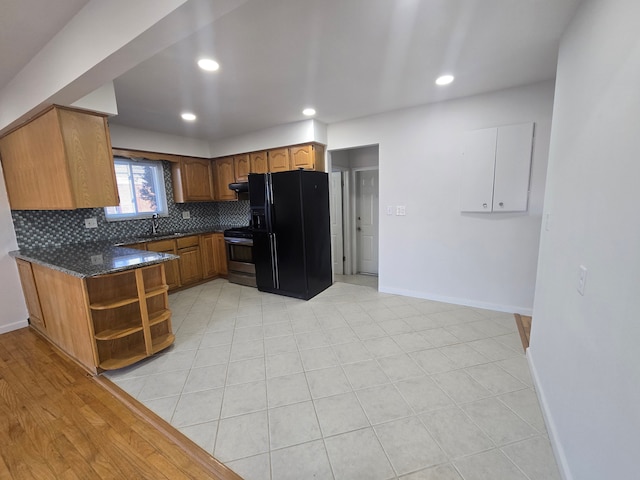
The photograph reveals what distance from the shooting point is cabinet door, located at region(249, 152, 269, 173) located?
4.16 meters

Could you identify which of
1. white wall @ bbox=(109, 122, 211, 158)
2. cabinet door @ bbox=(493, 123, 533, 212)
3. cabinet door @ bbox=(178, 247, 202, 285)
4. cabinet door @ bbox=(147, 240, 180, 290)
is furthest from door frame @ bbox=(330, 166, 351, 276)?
cabinet door @ bbox=(147, 240, 180, 290)

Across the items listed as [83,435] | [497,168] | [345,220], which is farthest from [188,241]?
[497,168]

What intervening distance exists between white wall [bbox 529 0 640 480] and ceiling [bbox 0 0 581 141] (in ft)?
1.54

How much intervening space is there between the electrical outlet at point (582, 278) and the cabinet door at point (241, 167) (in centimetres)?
415

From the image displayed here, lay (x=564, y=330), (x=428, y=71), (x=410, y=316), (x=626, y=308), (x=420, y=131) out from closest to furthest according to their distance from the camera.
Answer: (x=626, y=308), (x=564, y=330), (x=428, y=71), (x=410, y=316), (x=420, y=131)

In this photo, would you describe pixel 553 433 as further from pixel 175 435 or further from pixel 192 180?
pixel 192 180

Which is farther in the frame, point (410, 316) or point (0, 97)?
point (410, 316)

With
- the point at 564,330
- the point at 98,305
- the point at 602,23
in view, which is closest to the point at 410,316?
the point at 564,330

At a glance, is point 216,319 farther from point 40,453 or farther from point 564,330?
point 564,330

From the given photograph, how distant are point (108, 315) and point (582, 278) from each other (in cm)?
326

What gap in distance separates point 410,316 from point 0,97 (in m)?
4.61

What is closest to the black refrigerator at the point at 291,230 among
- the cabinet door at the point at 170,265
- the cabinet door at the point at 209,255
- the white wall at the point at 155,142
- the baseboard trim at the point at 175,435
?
the cabinet door at the point at 209,255

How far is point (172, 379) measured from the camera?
6.84ft

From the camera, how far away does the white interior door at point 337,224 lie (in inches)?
177
